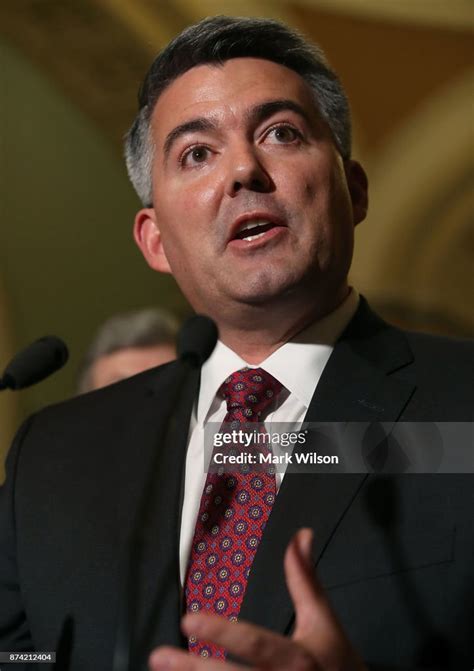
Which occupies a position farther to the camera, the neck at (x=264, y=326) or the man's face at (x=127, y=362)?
the man's face at (x=127, y=362)

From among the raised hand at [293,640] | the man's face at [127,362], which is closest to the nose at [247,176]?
the raised hand at [293,640]

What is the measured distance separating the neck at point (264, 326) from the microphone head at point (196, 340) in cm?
28

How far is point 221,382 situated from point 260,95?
484 millimetres

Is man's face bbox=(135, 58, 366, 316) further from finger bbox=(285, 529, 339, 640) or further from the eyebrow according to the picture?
finger bbox=(285, 529, 339, 640)

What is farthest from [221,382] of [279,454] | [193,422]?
[279,454]

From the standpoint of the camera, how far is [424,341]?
1.58 metres

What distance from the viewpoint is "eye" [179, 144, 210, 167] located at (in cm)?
161

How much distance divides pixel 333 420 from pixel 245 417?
0.14 metres

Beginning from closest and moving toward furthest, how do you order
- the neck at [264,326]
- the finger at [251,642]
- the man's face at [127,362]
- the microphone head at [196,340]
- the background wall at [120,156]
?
the finger at [251,642] < the microphone head at [196,340] < the neck at [264,326] < the man's face at [127,362] < the background wall at [120,156]

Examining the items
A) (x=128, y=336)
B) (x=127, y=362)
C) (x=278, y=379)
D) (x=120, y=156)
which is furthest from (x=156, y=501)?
(x=120, y=156)

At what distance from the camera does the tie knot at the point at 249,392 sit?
4.91 feet

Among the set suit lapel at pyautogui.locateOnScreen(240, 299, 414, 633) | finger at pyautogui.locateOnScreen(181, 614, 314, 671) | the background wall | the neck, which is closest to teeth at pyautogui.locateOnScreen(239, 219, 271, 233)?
the neck

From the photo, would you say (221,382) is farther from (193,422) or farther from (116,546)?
(116,546)

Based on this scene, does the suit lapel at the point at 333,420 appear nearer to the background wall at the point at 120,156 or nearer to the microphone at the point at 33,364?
the microphone at the point at 33,364
